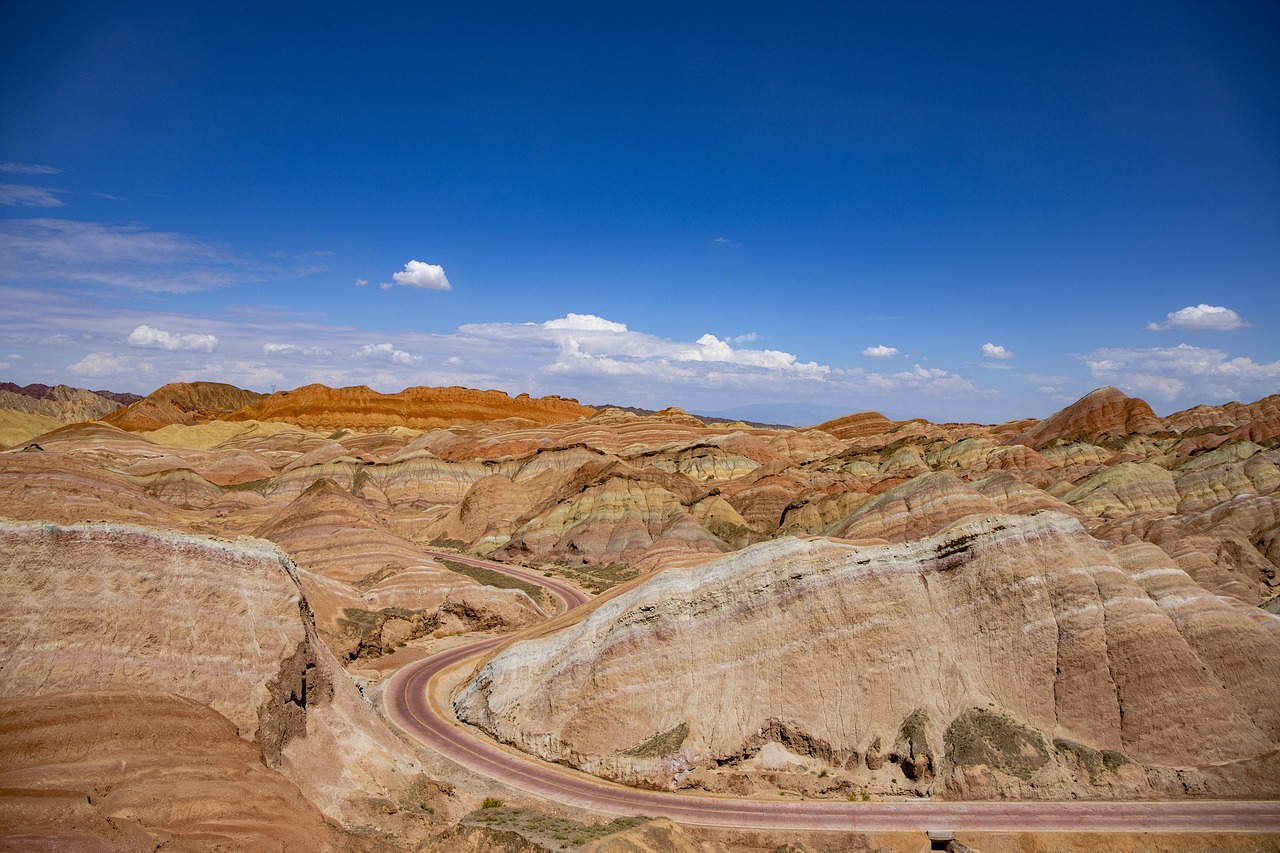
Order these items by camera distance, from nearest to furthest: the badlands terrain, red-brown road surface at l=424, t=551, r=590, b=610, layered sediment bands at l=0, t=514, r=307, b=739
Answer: the badlands terrain → layered sediment bands at l=0, t=514, r=307, b=739 → red-brown road surface at l=424, t=551, r=590, b=610

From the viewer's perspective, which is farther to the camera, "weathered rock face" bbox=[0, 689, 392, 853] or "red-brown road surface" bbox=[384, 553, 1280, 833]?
"red-brown road surface" bbox=[384, 553, 1280, 833]

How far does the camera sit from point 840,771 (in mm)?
28953

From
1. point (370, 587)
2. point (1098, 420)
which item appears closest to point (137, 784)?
point (370, 587)

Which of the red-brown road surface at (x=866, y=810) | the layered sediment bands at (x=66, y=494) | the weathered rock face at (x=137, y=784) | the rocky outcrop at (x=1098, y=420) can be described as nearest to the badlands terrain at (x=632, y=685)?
the weathered rock face at (x=137, y=784)

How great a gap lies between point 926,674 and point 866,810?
20.9 feet

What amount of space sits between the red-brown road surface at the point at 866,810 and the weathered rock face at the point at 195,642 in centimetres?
566

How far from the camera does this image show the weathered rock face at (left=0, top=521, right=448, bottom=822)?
2197 centimetres

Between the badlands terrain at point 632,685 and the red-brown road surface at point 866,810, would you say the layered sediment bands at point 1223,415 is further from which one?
the red-brown road surface at point 866,810

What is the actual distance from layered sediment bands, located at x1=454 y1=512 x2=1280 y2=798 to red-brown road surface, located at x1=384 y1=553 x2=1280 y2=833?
2.63 ft

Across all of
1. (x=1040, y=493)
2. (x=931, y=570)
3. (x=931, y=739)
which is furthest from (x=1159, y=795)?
(x=1040, y=493)

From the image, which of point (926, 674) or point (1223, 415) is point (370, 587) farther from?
point (1223, 415)

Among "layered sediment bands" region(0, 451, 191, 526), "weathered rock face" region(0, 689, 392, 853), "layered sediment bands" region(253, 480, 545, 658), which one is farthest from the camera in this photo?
"layered sediment bands" region(0, 451, 191, 526)

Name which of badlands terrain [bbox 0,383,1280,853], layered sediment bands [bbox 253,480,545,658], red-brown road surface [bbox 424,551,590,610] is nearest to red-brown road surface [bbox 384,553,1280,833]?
badlands terrain [bbox 0,383,1280,853]

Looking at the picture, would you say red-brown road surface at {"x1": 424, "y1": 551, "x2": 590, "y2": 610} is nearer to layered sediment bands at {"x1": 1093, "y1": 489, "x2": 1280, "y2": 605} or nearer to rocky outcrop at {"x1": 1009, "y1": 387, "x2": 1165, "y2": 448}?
layered sediment bands at {"x1": 1093, "y1": 489, "x2": 1280, "y2": 605}
